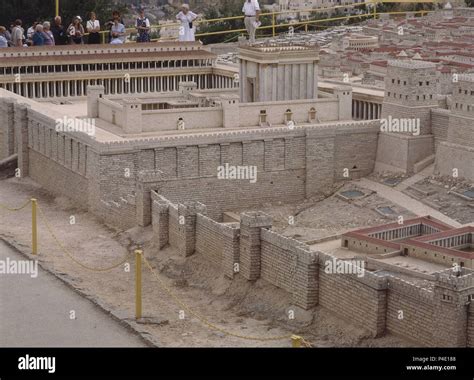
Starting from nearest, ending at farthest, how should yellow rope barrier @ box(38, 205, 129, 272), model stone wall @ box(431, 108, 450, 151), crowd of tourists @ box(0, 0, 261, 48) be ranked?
yellow rope barrier @ box(38, 205, 129, 272) → model stone wall @ box(431, 108, 450, 151) → crowd of tourists @ box(0, 0, 261, 48)

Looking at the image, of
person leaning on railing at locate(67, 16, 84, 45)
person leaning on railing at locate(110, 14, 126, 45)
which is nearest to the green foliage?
person leaning on railing at locate(110, 14, 126, 45)

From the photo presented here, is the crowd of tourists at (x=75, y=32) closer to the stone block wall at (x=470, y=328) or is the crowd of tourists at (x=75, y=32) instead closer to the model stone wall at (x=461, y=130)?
the model stone wall at (x=461, y=130)

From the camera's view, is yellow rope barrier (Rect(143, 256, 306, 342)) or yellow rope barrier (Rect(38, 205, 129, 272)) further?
yellow rope barrier (Rect(38, 205, 129, 272))

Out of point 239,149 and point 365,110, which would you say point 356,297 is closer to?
point 239,149

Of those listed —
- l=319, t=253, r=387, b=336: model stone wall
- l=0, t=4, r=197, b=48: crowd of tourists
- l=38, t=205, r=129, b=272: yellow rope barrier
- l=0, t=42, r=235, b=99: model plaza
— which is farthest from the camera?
l=0, t=4, r=197, b=48: crowd of tourists

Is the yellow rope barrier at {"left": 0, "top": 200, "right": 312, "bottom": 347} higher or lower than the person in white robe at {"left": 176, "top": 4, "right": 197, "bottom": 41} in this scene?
lower

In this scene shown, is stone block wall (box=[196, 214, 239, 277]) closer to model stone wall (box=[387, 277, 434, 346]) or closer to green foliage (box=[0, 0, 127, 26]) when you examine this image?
model stone wall (box=[387, 277, 434, 346])

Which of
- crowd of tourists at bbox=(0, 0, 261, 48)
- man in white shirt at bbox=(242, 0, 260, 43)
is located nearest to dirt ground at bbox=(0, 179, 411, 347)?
man in white shirt at bbox=(242, 0, 260, 43)

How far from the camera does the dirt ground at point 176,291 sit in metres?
28.0

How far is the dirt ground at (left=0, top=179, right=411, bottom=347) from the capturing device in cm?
2800

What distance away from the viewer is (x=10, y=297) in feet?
99.2

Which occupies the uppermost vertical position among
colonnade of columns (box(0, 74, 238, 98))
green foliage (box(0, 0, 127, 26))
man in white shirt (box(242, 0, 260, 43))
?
man in white shirt (box(242, 0, 260, 43))

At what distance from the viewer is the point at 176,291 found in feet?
105
